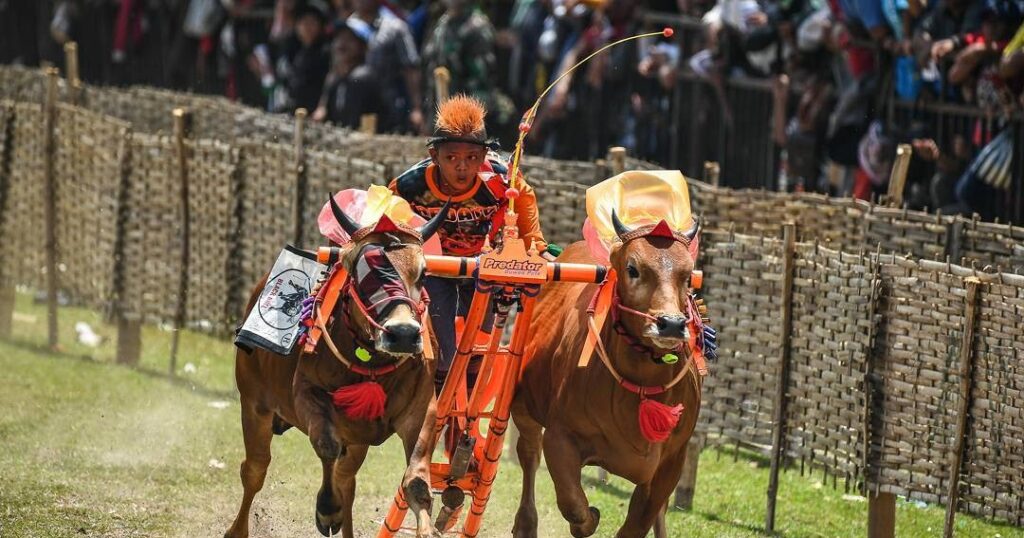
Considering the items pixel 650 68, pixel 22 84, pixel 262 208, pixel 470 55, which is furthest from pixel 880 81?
pixel 22 84

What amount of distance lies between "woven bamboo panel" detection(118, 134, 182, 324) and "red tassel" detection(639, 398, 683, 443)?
7307 millimetres

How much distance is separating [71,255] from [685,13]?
21.0ft

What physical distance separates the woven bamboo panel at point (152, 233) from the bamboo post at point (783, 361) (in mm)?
5962

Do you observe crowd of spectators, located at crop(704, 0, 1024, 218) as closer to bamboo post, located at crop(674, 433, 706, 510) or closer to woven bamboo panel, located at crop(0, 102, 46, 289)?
bamboo post, located at crop(674, 433, 706, 510)

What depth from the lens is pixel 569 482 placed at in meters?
8.63

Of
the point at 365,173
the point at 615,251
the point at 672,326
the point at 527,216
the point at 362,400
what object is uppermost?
the point at 365,173

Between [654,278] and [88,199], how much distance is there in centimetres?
861

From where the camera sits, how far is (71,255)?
15.8m

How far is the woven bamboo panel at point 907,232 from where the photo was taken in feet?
36.3

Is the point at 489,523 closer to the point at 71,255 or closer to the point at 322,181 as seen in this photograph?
the point at 322,181

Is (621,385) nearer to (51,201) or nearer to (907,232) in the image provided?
(907,232)

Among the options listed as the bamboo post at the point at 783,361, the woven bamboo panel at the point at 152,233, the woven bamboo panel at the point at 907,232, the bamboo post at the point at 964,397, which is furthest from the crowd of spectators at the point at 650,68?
the woven bamboo panel at the point at 152,233

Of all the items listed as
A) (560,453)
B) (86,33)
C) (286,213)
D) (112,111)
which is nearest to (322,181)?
(286,213)

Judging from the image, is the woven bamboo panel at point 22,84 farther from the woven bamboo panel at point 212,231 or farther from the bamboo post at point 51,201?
the woven bamboo panel at point 212,231
